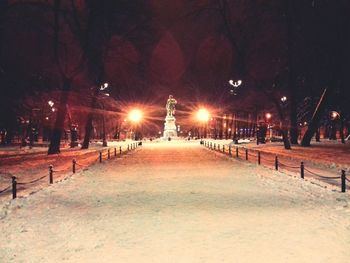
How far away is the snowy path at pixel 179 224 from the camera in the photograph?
8203 millimetres

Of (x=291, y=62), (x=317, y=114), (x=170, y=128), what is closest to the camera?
(x=317, y=114)

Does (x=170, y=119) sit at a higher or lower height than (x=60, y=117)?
higher

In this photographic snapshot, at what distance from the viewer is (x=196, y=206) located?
519 inches

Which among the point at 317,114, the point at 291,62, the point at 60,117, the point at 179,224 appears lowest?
the point at 179,224

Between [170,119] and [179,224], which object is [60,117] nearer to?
[179,224]

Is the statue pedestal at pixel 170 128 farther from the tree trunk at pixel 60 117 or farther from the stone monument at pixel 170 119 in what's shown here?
the tree trunk at pixel 60 117

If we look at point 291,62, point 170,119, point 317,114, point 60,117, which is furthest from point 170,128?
point 60,117

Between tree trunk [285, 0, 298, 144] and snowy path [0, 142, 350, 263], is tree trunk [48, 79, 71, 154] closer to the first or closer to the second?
snowy path [0, 142, 350, 263]

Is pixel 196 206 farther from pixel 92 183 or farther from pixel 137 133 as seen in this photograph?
pixel 137 133

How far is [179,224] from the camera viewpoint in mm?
10664

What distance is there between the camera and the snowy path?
26.9 feet

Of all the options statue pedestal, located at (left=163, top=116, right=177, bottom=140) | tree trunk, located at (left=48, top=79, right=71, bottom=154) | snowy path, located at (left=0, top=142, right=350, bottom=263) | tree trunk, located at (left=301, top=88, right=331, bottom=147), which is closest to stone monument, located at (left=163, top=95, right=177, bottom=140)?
statue pedestal, located at (left=163, top=116, right=177, bottom=140)

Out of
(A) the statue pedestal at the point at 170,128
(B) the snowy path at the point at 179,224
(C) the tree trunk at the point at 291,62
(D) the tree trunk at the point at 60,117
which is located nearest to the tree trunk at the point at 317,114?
(C) the tree trunk at the point at 291,62

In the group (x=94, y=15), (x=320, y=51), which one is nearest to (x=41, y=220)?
(x=94, y=15)
